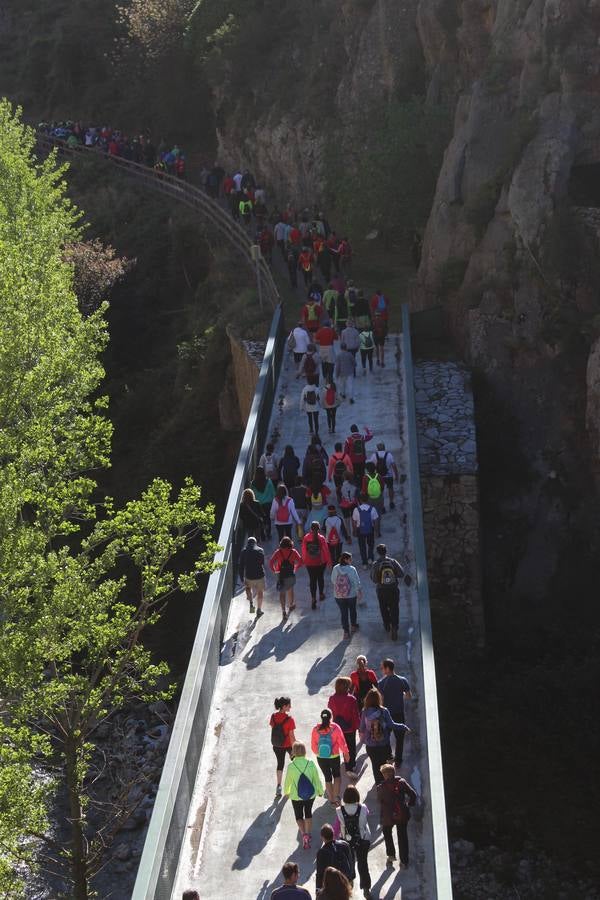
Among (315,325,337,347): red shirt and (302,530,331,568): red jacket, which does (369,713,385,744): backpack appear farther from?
(315,325,337,347): red shirt

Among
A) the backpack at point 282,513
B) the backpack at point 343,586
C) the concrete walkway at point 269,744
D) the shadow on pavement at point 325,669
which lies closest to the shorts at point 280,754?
the concrete walkway at point 269,744

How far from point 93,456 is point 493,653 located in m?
8.72

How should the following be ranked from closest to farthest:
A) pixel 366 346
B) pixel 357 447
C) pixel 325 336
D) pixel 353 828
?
pixel 353 828
pixel 357 447
pixel 325 336
pixel 366 346

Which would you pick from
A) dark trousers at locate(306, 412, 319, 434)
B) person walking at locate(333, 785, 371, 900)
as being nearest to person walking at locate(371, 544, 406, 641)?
person walking at locate(333, 785, 371, 900)

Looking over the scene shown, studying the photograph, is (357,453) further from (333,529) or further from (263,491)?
(333,529)

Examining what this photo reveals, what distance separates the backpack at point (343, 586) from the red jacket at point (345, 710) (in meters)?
2.58

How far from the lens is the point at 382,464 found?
18828 millimetres

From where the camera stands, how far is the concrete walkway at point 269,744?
477 inches

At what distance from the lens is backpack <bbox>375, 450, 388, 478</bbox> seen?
18750mm

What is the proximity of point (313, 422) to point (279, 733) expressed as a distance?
30.6 ft

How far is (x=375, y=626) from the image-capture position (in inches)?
639

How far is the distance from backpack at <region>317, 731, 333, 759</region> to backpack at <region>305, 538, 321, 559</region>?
4195mm

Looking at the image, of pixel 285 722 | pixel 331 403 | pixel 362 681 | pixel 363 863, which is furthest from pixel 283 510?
pixel 363 863

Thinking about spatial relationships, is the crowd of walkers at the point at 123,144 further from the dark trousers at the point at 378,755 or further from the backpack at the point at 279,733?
the dark trousers at the point at 378,755
